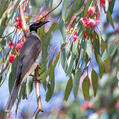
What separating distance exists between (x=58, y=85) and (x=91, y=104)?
77 cm

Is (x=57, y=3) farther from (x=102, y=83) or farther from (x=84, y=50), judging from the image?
(x=102, y=83)

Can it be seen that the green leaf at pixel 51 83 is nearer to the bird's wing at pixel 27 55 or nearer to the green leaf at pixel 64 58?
the green leaf at pixel 64 58

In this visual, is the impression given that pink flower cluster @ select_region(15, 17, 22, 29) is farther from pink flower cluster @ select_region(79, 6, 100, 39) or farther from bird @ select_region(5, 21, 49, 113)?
pink flower cluster @ select_region(79, 6, 100, 39)

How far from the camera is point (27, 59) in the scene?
394 cm

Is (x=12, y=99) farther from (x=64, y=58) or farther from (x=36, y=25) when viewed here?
(x=36, y=25)

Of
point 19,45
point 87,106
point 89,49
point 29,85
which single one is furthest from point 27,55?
point 87,106

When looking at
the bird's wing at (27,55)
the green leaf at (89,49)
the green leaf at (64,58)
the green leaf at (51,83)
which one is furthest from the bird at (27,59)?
the green leaf at (89,49)

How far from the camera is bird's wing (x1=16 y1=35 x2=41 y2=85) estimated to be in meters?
3.61

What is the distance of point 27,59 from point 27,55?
0.05 meters

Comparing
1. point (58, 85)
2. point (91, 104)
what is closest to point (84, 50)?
point (58, 85)

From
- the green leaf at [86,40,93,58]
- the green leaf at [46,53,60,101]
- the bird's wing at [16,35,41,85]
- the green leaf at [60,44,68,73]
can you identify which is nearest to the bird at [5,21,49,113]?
the bird's wing at [16,35,41,85]

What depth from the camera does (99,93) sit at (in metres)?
6.61

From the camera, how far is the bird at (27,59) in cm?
338

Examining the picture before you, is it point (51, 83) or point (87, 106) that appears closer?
point (51, 83)
